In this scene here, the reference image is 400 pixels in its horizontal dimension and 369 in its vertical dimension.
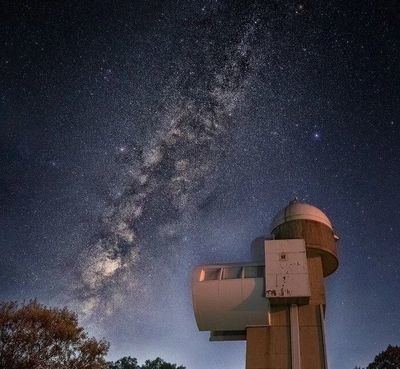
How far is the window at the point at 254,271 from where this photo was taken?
16469 mm

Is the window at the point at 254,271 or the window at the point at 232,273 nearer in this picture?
the window at the point at 254,271

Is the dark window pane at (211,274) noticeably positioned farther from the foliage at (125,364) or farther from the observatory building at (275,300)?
the foliage at (125,364)

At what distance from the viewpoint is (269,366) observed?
580 inches

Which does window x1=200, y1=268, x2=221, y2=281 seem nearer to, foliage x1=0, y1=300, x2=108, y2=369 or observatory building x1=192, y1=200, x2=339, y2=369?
observatory building x1=192, y1=200, x2=339, y2=369

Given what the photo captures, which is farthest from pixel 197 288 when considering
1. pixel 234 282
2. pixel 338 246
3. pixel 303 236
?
pixel 338 246

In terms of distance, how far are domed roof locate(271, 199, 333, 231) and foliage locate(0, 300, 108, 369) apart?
564 inches

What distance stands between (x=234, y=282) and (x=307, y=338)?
11.3 feet

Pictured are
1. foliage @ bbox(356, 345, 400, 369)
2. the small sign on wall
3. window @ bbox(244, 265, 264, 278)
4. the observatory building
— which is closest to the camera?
the observatory building

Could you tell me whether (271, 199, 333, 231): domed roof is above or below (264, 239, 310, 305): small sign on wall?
above

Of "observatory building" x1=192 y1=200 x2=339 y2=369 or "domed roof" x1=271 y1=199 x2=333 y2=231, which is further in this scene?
"domed roof" x1=271 y1=199 x2=333 y2=231

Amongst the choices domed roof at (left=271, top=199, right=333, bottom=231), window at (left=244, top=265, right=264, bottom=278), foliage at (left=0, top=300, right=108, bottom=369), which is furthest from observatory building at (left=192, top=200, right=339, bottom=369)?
foliage at (left=0, top=300, right=108, bottom=369)

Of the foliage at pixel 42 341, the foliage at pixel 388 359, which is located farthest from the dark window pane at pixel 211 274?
the foliage at pixel 388 359

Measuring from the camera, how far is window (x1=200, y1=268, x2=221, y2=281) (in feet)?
55.0

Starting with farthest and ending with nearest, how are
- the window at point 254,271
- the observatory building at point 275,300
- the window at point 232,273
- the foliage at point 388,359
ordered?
1. the foliage at point 388,359
2. the window at point 232,273
3. the window at point 254,271
4. the observatory building at point 275,300
